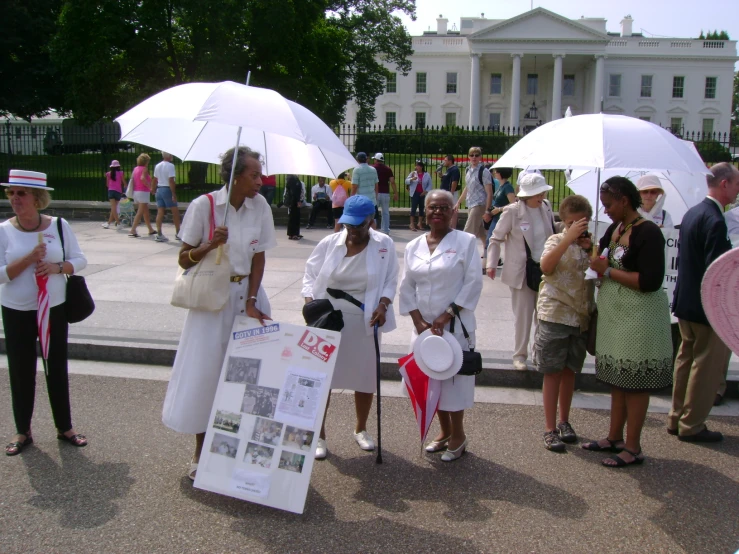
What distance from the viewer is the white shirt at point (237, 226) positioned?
409 centimetres

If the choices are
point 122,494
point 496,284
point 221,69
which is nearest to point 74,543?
point 122,494

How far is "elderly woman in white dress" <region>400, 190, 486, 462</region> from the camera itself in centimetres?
439

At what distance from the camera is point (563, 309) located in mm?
4742

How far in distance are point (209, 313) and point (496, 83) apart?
71.9 meters

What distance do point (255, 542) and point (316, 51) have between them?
22662 mm

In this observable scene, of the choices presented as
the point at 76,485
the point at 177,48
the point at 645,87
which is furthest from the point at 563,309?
the point at 645,87

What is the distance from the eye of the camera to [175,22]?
2289 centimetres

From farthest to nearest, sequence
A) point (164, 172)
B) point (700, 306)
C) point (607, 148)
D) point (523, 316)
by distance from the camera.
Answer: point (164, 172) → point (523, 316) → point (700, 306) → point (607, 148)

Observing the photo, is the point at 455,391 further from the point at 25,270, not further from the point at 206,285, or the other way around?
the point at 25,270

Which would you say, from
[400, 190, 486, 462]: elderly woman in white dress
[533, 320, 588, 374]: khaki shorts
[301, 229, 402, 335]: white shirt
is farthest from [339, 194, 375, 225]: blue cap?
[533, 320, 588, 374]: khaki shorts

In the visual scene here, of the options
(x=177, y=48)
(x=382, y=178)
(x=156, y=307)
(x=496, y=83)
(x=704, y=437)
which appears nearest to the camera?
(x=704, y=437)

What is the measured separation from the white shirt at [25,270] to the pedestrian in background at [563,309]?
3.11 metres

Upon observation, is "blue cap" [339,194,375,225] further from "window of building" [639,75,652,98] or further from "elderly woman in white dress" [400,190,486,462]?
"window of building" [639,75,652,98]

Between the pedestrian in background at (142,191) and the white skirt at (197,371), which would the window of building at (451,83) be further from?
the white skirt at (197,371)
